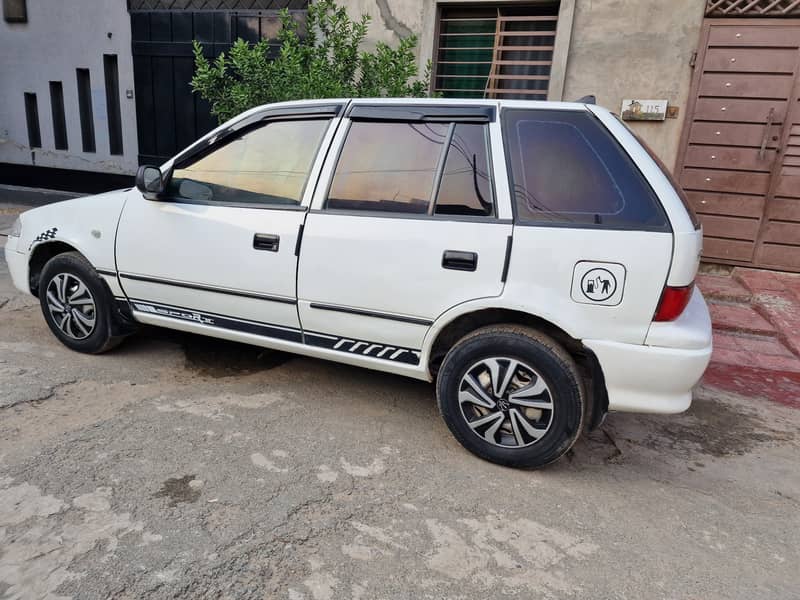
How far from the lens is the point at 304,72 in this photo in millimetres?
5602

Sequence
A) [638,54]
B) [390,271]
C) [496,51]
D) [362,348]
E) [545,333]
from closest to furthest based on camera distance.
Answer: [545,333]
[390,271]
[362,348]
[638,54]
[496,51]

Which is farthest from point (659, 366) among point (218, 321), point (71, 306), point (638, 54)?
point (638, 54)

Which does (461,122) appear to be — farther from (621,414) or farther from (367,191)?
(621,414)

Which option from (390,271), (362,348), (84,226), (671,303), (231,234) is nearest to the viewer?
(671,303)

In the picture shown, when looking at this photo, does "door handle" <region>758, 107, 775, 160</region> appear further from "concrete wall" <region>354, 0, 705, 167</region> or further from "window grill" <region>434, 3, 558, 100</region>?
"window grill" <region>434, 3, 558, 100</region>

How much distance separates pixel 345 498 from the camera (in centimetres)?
253

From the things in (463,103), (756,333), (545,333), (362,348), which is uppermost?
(463,103)

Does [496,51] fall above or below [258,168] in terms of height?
above

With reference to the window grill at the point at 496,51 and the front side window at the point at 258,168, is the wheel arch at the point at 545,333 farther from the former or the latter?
the window grill at the point at 496,51

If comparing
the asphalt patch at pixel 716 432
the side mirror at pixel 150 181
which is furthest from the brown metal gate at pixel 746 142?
the side mirror at pixel 150 181

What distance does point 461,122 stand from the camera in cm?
288

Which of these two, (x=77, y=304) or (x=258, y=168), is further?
(x=77, y=304)

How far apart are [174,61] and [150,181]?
21.9ft

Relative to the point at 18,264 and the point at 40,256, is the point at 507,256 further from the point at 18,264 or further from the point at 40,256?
the point at 18,264
